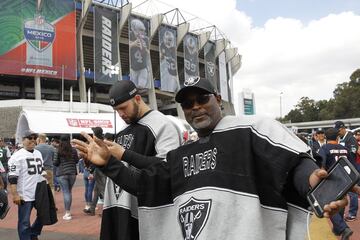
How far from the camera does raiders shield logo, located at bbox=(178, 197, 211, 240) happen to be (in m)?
1.91

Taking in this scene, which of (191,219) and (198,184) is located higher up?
(198,184)

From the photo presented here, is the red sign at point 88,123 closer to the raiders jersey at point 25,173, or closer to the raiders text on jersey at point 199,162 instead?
the raiders jersey at point 25,173

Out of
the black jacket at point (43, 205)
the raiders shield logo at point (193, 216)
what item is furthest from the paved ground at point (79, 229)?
the raiders shield logo at point (193, 216)

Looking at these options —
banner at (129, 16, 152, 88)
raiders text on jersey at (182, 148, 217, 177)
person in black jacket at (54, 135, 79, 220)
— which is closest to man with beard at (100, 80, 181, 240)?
raiders text on jersey at (182, 148, 217, 177)

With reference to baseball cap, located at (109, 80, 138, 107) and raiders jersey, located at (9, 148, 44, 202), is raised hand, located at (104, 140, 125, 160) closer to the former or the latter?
baseball cap, located at (109, 80, 138, 107)

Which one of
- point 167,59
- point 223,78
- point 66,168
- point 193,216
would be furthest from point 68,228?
point 223,78

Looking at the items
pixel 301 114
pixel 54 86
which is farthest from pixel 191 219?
pixel 301 114

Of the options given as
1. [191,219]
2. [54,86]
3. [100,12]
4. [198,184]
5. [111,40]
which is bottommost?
[191,219]

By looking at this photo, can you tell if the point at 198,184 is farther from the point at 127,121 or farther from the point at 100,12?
the point at 100,12

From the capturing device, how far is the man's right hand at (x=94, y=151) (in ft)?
7.39

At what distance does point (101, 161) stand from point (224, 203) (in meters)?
0.74

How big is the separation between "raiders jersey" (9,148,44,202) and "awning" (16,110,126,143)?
18.5 metres

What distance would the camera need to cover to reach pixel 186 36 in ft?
167

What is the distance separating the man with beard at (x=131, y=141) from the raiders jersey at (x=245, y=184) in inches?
29.4
